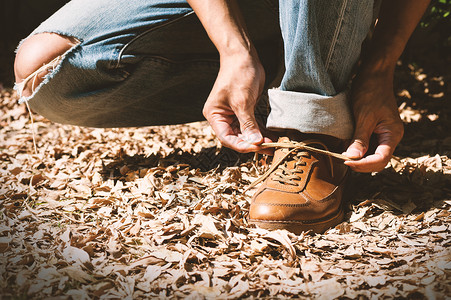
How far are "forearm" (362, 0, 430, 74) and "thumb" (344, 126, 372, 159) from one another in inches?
10.3

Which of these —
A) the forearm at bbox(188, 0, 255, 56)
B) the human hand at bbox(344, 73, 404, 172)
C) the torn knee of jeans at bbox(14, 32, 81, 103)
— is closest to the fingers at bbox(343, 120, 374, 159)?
the human hand at bbox(344, 73, 404, 172)

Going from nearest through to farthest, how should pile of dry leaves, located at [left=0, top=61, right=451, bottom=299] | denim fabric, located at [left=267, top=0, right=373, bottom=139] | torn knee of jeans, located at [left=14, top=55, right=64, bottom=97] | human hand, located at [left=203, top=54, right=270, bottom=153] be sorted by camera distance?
pile of dry leaves, located at [left=0, top=61, right=451, bottom=299] → denim fabric, located at [left=267, top=0, right=373, bottom=139] → human hand, located at [left=203, top=54, right=270, bottom=153] → torn knee of jeans, located at [left=14, top=55, right=64, bottom=97]

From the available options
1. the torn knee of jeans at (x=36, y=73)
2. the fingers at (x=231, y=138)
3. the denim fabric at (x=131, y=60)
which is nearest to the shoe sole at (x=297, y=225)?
the fingers at (x=231, y=138)

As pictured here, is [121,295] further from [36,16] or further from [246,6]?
[36,16]

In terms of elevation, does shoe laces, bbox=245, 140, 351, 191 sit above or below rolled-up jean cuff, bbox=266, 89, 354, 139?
below

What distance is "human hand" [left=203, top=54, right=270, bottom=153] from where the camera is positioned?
1.38 meters

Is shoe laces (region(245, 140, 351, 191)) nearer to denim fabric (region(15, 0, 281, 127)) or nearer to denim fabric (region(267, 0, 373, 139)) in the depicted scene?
denim fabric (region(267, 0, 373, 139))

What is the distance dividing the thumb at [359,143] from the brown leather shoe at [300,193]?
7 centimetres

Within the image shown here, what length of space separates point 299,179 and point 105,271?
69 centimetres

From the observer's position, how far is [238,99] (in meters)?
1.39

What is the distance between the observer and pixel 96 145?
2352mm

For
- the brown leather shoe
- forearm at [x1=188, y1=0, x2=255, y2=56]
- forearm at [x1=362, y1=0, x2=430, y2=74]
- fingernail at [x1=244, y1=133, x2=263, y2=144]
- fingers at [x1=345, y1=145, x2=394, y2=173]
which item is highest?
forearm at [x1=188, y1=0, x2=255, y2=56]

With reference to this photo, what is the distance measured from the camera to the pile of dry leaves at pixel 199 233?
1093 mm

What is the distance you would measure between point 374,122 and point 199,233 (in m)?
0.72
